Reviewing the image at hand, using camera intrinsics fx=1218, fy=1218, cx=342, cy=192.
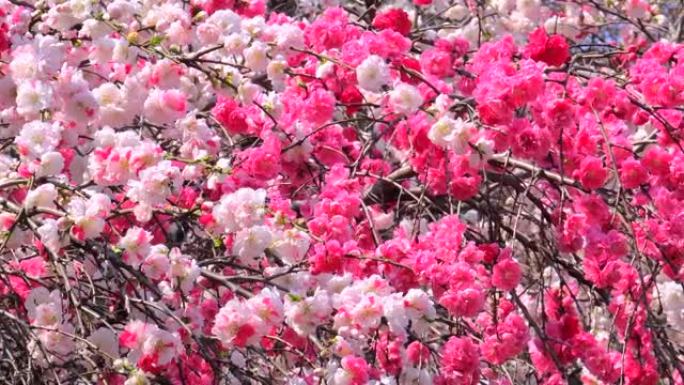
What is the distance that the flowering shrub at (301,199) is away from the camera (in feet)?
9.25

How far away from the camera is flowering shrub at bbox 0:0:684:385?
2.82 m

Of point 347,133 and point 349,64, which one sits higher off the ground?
point 349,64

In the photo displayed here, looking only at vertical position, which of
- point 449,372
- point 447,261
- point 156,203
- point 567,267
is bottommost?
point 567,267

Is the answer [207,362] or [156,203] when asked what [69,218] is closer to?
[156,203]

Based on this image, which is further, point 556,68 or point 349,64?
point 556,68

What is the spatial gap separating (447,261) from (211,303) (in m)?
0.63

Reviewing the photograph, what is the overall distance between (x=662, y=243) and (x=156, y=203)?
54.5 inches

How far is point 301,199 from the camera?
3.73m

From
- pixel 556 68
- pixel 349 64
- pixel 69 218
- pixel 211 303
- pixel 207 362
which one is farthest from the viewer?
pixel 556 68

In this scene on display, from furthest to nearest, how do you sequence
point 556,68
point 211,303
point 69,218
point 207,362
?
1. point 556,68
2. point 211,303
3. point 207,362
4. point 69,218

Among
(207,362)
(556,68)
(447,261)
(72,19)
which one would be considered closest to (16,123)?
(72,19)

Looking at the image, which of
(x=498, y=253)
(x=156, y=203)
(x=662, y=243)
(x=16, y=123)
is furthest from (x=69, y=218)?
(x=662, y=243)

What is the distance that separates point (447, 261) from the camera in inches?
118

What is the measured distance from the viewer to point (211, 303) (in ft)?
10.3
